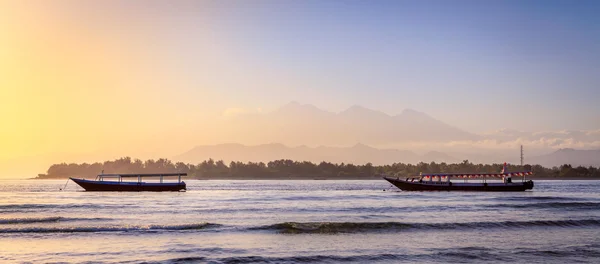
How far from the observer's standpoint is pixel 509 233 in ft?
127

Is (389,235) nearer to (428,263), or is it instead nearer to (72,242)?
(428,263)

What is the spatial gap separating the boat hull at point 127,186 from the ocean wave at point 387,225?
82574 millimetres

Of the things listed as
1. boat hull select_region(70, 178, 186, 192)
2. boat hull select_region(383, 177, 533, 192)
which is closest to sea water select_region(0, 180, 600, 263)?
boat hull select_region(383, 177, 533, 192)

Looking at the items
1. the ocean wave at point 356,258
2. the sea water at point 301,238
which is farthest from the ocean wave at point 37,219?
the ocean wave at point 356,258

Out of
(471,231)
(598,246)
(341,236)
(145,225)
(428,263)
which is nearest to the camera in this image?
(428,263)

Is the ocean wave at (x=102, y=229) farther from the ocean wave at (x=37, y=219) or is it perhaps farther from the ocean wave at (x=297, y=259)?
the ocean wave at (x=297, y=259)

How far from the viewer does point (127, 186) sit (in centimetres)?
12188

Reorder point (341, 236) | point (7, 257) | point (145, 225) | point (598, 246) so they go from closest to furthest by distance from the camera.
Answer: point (7, 257) < point (598, 246) < point (341, 236) < point (145, 225)

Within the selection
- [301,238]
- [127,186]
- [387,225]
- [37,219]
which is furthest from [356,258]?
[127,186]

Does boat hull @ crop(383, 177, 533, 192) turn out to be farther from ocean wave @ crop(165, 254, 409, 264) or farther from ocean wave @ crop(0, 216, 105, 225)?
ocean wave @ crop(165, 254, 409, 264)

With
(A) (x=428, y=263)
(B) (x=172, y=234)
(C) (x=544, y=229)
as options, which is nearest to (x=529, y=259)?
(A) (x=428, y=263)

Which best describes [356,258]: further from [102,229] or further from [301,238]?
[102,229]

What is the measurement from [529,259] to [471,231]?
1193cm

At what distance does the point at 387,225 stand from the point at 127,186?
292ft
